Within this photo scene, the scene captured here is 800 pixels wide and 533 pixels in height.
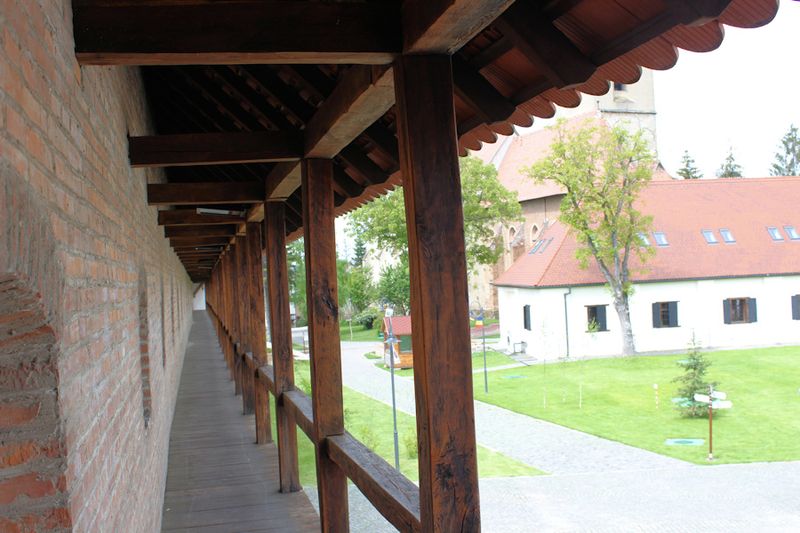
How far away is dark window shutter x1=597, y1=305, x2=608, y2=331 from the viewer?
100ft

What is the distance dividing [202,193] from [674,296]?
2762 centimetres

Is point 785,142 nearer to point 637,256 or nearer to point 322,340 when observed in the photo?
point 637,256

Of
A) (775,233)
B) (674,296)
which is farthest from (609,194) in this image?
(775,233)

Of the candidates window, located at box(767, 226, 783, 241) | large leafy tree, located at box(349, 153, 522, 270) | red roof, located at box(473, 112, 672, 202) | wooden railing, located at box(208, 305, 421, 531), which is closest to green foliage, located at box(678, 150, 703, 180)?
red roof, located at box(473, 112, 672, 202)

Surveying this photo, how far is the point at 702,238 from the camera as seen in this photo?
33.0 m

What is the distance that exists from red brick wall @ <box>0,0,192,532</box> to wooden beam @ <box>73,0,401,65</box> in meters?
0.12

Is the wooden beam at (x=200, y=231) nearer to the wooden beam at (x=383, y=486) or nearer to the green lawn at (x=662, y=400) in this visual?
the wooden beam at (x=383, y=486)

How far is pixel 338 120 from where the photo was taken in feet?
12.2

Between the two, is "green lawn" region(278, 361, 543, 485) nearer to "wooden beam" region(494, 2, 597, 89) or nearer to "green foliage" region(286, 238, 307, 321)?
"wooden beam" region(494, 2, 597, 89)

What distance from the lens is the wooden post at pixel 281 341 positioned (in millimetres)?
6777

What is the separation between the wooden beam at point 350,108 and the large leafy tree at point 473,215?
35564 mm

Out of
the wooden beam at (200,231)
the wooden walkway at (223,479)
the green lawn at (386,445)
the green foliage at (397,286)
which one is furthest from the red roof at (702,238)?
the wooden walkway at (223,479)

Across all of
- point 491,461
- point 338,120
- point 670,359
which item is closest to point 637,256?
point 670,359

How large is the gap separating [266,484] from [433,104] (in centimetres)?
522
